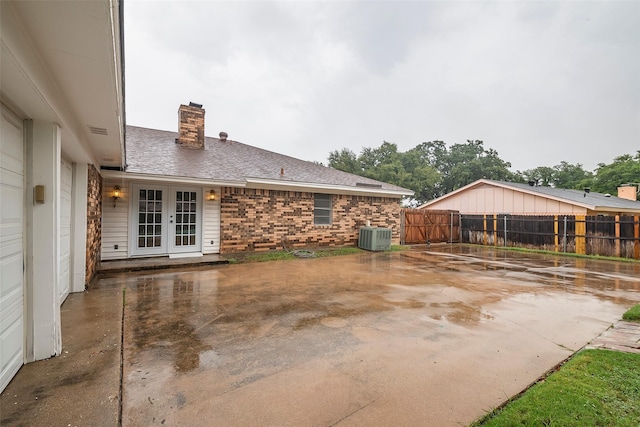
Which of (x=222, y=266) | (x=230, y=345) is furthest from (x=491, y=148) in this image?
(x=230, y=345)

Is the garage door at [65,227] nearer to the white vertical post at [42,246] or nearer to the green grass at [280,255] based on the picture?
the white vertical post at [42,246]

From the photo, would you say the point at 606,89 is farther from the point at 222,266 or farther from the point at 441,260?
the point at 222,266

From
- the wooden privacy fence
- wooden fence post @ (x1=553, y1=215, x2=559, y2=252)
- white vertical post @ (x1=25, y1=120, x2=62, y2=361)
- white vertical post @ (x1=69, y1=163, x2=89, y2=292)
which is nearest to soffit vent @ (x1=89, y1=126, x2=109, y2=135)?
white vertical post @ (x1=25, y1=120, x2=62, y2=361)

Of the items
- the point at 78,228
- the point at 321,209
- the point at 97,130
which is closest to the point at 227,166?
the point at 321,209

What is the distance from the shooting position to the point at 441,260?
29.6 ft

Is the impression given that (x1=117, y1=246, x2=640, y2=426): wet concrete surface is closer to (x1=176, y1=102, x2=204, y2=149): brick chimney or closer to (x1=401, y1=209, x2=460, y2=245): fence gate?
(x1=176, y1=102, x2=204, y2=149): brick chimney

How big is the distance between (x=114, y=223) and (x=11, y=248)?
5.78 meters

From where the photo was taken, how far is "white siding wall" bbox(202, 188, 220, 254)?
8391mm

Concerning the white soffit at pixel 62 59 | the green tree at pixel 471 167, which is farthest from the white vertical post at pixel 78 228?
the green tree at pixel 471 167

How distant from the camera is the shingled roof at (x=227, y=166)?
7.87 m

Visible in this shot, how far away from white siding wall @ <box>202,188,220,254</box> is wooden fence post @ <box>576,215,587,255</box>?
1343 centimetres

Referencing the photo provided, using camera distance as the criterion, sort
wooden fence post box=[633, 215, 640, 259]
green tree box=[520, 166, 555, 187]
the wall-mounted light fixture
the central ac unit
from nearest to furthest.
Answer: the wall-mounted light fixture
wooden fence post box=[633, 215, 640, 259]
the central ac unit
green tree box=[520, 166, 555, 187]

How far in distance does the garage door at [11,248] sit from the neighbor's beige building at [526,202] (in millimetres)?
17559

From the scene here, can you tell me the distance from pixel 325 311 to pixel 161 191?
20.3ft
